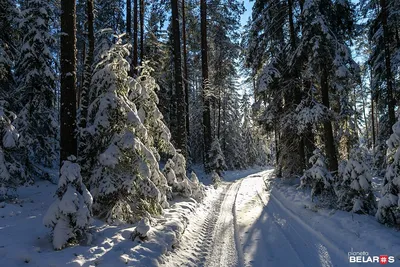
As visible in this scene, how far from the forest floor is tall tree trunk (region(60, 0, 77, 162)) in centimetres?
191

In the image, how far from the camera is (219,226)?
8.60 meters

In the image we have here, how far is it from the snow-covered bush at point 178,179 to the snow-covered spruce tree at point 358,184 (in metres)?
5.51

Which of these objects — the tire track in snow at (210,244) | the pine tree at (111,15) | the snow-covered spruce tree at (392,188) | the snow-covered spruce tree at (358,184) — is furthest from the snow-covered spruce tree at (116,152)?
the pine tree at (111,15)

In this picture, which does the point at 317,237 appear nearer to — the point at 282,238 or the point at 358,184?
the point at 282,238

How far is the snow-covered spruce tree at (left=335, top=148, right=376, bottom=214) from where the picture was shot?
802 centimetres

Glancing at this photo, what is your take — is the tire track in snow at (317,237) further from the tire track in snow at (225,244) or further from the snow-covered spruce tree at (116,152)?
the snow-covered spruce tree at (116,152)

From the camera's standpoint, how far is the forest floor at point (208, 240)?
198 inches

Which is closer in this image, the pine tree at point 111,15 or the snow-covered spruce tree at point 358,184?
the snow-covered spruce tree at point 358,184

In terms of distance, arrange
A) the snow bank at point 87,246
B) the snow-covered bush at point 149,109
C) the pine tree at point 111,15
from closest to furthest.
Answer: the snow bank at point 87,246, the snow-covered bush at point 149,109, the pine tree at point 111,15

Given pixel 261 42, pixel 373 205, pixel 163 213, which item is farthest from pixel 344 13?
pixel 163 213

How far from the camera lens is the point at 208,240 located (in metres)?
7.27

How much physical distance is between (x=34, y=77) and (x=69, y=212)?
32.8 ft

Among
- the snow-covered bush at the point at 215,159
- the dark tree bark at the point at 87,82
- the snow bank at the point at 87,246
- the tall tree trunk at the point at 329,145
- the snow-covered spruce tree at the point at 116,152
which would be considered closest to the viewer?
the snow bank at the point at 87,246

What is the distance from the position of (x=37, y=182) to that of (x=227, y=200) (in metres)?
8.54
